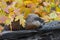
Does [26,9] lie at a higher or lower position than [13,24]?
higher

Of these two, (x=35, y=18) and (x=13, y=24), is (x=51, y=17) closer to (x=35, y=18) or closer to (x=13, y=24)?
(x=35, y=18)

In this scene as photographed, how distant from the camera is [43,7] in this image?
2250mm

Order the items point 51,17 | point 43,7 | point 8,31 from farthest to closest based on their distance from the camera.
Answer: point 43,7, point 51,17, point 8,31

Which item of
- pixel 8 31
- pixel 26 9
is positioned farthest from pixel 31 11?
pixel 8 31

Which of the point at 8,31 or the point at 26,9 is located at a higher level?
the point at 26,9

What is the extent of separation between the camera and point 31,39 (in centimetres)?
199

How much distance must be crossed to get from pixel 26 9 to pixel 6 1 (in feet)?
0.89

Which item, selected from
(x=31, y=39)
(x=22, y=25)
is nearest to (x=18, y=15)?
(x=22, y=25)

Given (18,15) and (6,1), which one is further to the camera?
(6,1)

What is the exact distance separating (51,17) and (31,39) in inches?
13.4

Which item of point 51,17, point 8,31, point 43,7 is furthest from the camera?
point 43,7

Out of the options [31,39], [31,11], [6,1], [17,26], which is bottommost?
[31,39]

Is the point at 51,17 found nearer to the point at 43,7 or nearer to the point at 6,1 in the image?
the point at 43,7

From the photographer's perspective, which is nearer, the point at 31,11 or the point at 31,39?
the point at 31,39
